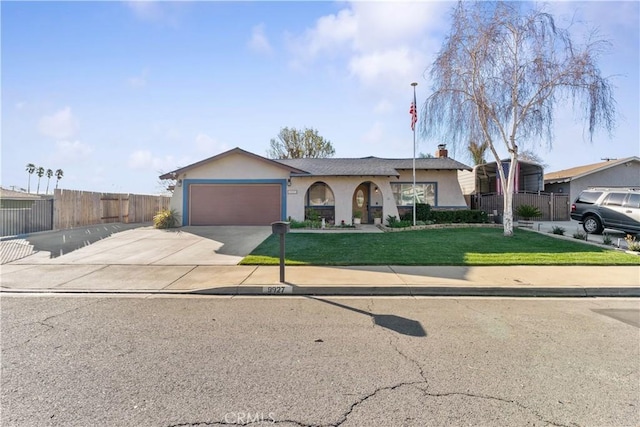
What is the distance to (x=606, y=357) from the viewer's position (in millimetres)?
3701

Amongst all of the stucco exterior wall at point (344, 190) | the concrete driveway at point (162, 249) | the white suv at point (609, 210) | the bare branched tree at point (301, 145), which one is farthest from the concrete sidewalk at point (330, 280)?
the bare branched tree at point (301, 145)

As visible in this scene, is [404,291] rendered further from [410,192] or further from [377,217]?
[410,192]

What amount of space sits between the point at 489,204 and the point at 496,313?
59.2 feet

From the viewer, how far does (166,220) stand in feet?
54.4

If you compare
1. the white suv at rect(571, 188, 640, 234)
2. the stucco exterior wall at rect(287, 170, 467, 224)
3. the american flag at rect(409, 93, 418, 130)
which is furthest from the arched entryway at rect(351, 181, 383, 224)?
the white suv at rect(571, 188, 640, 234)

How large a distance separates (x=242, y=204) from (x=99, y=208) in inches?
336

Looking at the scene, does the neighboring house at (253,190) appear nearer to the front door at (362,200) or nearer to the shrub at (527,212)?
the front door at (362,200)

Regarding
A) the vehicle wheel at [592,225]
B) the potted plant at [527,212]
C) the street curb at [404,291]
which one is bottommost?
the street curb at [404,291]

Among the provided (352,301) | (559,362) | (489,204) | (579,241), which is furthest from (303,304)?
(489,204)

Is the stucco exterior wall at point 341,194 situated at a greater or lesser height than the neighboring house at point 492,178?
lesser

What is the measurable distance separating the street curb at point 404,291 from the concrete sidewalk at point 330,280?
0.7 inches

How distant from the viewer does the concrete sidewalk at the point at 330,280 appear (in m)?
6.43
